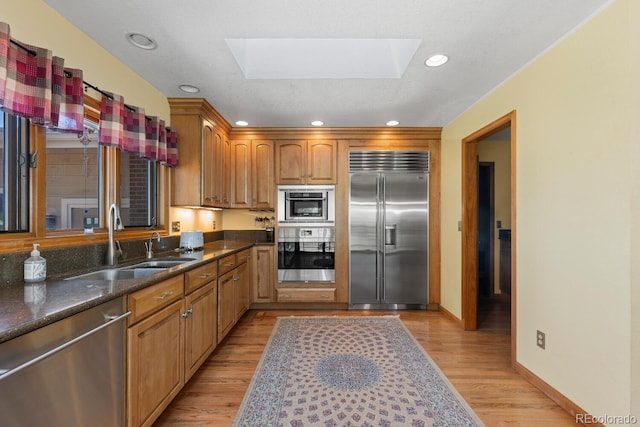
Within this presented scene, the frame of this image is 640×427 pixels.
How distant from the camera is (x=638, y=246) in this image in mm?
1432

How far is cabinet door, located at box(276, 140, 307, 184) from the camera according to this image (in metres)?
3.92

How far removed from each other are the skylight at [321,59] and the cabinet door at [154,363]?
192cm

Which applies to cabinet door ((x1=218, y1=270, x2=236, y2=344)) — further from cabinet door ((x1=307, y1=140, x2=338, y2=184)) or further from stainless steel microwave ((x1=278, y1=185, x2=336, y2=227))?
cabinet door ((x1=307, y1=140, x2=338, y2=184))

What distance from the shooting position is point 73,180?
202cm

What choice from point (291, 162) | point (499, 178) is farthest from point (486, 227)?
point (291, 162)

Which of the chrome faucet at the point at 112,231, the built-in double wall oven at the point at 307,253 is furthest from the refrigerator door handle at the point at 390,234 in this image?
the chrome faucet at the point at 112,231

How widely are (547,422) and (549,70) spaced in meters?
2.26

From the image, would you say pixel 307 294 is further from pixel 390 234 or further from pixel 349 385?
pixel 349 385

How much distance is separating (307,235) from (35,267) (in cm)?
272

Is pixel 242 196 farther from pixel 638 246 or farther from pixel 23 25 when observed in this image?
pixel 638 246

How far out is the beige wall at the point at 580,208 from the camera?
1539 millimetres

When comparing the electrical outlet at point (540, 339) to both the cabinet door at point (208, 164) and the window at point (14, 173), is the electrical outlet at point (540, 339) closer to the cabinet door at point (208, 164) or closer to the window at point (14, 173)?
the cabinet door at point (208, 164)

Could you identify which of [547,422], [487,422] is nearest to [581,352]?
[547,422]

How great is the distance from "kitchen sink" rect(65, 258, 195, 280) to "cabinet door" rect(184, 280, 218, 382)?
1.05ft
